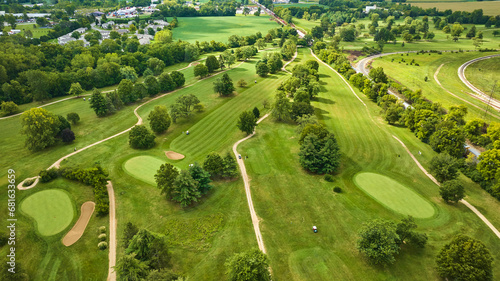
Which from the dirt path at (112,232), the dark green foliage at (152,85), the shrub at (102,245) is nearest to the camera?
the dirt path at (112,232)

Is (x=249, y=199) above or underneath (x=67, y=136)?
above

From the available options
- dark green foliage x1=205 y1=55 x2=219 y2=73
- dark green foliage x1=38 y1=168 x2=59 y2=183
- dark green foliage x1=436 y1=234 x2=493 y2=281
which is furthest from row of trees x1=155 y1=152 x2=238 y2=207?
dark green foliage x1=205 y1=55 x2=219 y2=73

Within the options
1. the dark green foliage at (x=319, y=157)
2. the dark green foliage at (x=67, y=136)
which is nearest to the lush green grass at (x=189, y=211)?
the dark green foliage at (x=67, y=136)

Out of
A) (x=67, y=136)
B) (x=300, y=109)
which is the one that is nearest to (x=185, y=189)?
(x=67, y=136)

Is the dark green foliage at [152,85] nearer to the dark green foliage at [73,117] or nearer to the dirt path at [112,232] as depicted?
the dark green foliage at [73,117]

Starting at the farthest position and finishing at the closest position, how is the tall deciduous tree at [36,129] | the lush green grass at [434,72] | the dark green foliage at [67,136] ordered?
the lush green grass at [434,72]
the dark green foliage at [67,136]
the tall deciduous tree at [36,129]

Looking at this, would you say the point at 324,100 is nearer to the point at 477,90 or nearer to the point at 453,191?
the point at 453,191

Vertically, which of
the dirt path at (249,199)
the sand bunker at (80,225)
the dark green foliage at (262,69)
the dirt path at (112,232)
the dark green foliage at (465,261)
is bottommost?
the sand bunker at (80,225)
